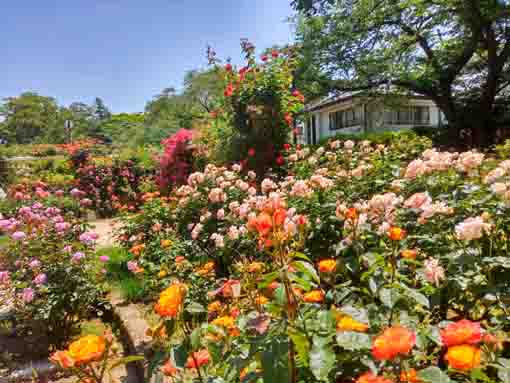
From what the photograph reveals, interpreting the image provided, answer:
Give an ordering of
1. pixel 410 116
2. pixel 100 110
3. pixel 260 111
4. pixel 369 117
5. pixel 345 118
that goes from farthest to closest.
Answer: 1. pixel 100 110
2. pixel 345 118
3. pixel 410 116
4. pixel 369 117
5. pixel 260 111

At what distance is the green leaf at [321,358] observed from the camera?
2.36 ft

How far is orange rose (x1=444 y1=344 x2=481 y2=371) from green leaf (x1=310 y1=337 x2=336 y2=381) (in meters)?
0.22

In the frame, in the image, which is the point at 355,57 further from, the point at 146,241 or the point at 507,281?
the point at 507,281

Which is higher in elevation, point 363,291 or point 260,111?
point 260,111

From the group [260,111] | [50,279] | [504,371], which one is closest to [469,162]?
[504,371]

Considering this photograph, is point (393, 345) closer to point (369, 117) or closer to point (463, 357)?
point (463, 357)

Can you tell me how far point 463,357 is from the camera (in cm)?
62

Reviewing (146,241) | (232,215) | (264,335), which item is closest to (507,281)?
(264,335)

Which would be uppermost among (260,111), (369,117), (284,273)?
(369,117)

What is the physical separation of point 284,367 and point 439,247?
104cm

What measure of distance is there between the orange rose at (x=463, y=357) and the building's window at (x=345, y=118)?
22.2 meters

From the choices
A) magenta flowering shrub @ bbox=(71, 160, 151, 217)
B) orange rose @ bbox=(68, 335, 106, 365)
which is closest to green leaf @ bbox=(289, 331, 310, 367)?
orange rose @ bbox=(68, 335, 106, 365)

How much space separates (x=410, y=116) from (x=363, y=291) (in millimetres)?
24157

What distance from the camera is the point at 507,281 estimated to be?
3.93ft
